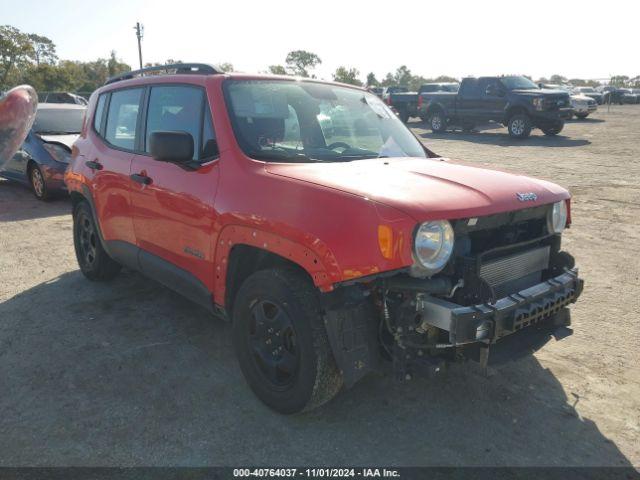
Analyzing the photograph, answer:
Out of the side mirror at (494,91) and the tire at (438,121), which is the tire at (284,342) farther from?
the tire at (438,121)

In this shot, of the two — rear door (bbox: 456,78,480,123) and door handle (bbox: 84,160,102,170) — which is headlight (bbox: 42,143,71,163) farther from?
rear door (bbox: 456,78,480,123)

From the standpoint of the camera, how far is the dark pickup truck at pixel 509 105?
17.8m

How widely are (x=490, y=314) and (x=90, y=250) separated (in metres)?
4.17

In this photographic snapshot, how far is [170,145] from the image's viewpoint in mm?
3203

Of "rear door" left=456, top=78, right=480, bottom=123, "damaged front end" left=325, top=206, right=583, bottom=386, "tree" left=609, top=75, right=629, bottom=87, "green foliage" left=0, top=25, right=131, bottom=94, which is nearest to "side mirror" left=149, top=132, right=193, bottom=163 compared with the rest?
"damaged front end" left=325, top=206, right=583, bottom=386

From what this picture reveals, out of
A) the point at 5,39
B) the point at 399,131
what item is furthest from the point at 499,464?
the point at 5,39

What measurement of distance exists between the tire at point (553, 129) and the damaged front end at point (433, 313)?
17.6m

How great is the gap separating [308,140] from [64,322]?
8.52 feet

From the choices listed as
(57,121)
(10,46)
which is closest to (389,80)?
(10,46)

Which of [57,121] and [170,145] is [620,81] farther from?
[170,145]

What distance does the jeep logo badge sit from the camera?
293 cm

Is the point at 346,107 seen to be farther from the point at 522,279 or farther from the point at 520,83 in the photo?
the point at 520,83

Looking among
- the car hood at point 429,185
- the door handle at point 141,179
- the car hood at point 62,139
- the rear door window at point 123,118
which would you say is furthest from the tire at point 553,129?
the door handle at point 141,179

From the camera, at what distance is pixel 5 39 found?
34.2 m
